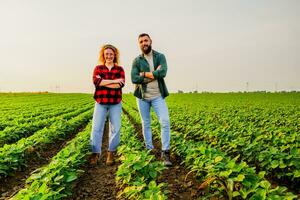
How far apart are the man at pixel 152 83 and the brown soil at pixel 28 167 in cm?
263

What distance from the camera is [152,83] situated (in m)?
6.68

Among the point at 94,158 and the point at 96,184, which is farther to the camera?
the point at 94,158

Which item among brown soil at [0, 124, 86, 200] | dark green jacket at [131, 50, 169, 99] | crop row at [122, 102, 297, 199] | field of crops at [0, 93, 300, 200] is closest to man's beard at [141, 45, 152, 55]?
dark green jacket at [131, 50, 169, 99]

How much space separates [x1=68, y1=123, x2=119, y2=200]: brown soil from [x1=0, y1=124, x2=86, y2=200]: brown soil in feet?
3.51

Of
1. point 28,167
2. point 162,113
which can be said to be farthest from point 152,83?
point 28,167

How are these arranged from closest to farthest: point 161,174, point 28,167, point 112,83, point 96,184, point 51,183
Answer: point 51,183
point 96,184
point 161,174
point 112,83
point 28,167

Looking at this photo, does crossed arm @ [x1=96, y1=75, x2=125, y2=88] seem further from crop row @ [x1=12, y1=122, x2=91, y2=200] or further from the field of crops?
crop row @ [x1=12, y1=122, x2=91, y2=200]

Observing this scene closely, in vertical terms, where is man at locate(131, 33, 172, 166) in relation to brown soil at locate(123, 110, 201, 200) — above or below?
above

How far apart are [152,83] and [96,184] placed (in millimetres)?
2150

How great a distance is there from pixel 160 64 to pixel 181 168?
1992 millimetres

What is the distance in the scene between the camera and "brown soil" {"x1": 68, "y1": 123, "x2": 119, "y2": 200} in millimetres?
5183

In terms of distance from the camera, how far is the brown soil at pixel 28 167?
19.5ft

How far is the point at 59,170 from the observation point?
4.95 m

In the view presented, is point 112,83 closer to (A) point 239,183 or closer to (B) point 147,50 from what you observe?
(B) point 147,50
